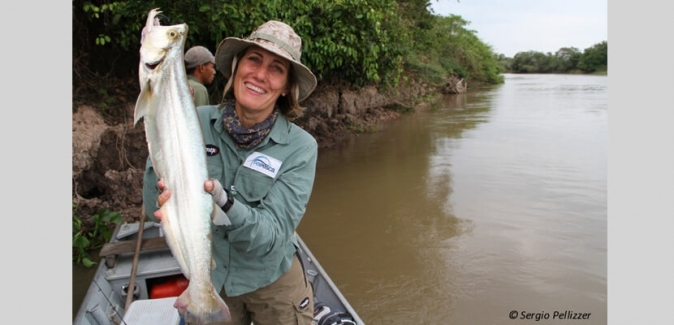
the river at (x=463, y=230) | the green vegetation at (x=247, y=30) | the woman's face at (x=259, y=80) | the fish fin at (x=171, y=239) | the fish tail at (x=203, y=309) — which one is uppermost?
the green vegetation at (x=247, y=30)

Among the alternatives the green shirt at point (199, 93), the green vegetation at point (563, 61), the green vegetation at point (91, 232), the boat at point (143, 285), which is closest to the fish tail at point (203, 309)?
the boat at point (143, 285)

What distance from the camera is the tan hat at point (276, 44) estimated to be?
203cm

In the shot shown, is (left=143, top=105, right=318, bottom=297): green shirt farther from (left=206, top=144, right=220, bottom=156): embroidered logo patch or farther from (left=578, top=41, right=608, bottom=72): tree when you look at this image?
(left=578, top=41, right=608, bottom=72): tree

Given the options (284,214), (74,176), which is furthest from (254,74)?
(74,176)

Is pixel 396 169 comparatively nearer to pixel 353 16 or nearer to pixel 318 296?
pixel 353 16

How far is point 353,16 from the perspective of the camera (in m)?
8.53

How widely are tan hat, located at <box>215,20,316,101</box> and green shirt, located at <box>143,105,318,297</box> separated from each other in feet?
0.77

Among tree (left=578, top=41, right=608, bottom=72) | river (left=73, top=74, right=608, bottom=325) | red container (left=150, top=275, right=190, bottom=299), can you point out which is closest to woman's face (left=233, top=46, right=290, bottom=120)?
red container (left=150, top=275, right=190, bottom=299)

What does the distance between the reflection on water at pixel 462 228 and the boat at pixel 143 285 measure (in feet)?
3.88

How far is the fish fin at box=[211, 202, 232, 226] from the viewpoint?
5.53 feet

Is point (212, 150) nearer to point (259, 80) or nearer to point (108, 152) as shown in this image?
point (259, 80)

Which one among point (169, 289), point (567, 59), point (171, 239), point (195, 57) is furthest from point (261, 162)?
point (567, 59)

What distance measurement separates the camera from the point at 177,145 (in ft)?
5.72

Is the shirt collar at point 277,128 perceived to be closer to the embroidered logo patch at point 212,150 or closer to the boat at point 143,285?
the embroidered logo patch at point 212,150
